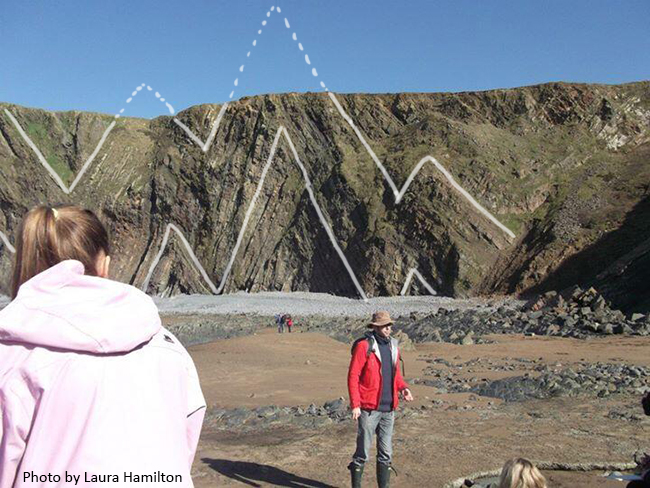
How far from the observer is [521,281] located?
3547 cm

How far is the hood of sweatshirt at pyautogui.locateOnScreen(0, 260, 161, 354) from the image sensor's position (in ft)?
5.18

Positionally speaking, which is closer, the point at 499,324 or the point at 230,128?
the point at 499,324

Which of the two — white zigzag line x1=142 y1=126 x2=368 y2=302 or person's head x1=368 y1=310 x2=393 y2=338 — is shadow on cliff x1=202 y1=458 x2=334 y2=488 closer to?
person's head x1=368 y1=310 x2=393 y2=338

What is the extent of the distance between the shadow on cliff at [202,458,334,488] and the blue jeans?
98cm

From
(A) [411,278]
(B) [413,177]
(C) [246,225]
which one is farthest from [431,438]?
(C) [246,225]

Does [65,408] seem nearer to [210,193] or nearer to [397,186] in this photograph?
[397,186]

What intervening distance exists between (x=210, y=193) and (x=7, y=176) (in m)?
24.6

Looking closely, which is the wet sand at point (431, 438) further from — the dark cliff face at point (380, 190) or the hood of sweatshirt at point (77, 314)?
the dark cliff face at point (380, 190)

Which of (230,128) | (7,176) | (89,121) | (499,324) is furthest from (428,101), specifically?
(7,176)

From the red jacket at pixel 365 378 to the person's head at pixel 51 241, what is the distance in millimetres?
4123

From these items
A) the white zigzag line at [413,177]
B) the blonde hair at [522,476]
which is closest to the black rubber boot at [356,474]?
the blonde hair at [522,476]

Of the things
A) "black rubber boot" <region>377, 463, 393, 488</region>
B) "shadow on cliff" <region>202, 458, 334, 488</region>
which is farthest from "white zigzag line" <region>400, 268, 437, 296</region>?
"black rubber boot" <region>377, 463, 393, 488</region>

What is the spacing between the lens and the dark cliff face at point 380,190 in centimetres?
3784

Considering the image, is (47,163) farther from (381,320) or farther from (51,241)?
(51,241)
